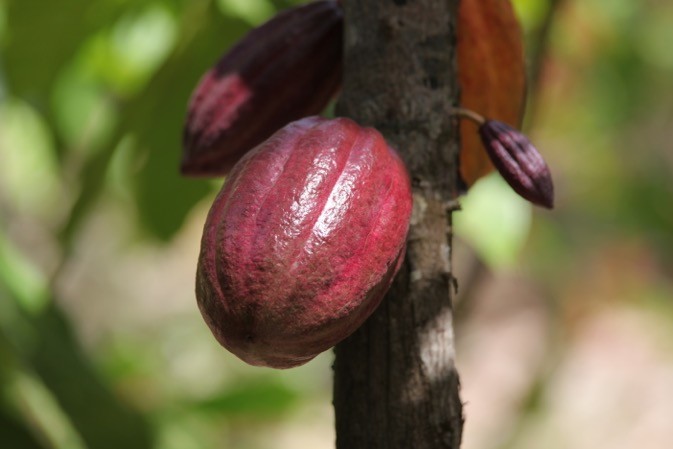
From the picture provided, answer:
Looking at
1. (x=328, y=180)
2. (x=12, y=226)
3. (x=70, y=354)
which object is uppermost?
(x=328, y=180)

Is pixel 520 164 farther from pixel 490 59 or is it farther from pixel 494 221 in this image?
pixel 494 221

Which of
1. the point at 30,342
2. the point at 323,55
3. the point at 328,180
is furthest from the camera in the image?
the point at 30,342

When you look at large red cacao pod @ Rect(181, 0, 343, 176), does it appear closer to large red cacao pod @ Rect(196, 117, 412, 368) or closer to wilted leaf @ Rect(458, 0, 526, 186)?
wilted leaf @ Rect(458, 0, 526, 186)

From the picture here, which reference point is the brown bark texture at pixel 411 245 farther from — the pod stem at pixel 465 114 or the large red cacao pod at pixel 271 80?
the large red cacao pod at pixel 271 80

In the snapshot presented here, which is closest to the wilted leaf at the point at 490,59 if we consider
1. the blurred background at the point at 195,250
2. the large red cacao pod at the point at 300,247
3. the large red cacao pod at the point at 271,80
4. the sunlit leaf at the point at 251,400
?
the large red cacao pod at the point at 271,80

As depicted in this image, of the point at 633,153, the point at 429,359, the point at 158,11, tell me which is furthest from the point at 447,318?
the point at 633,153

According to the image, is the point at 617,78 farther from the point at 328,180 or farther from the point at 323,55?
the point at 328,180

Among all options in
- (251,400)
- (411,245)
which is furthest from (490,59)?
(251,400)
